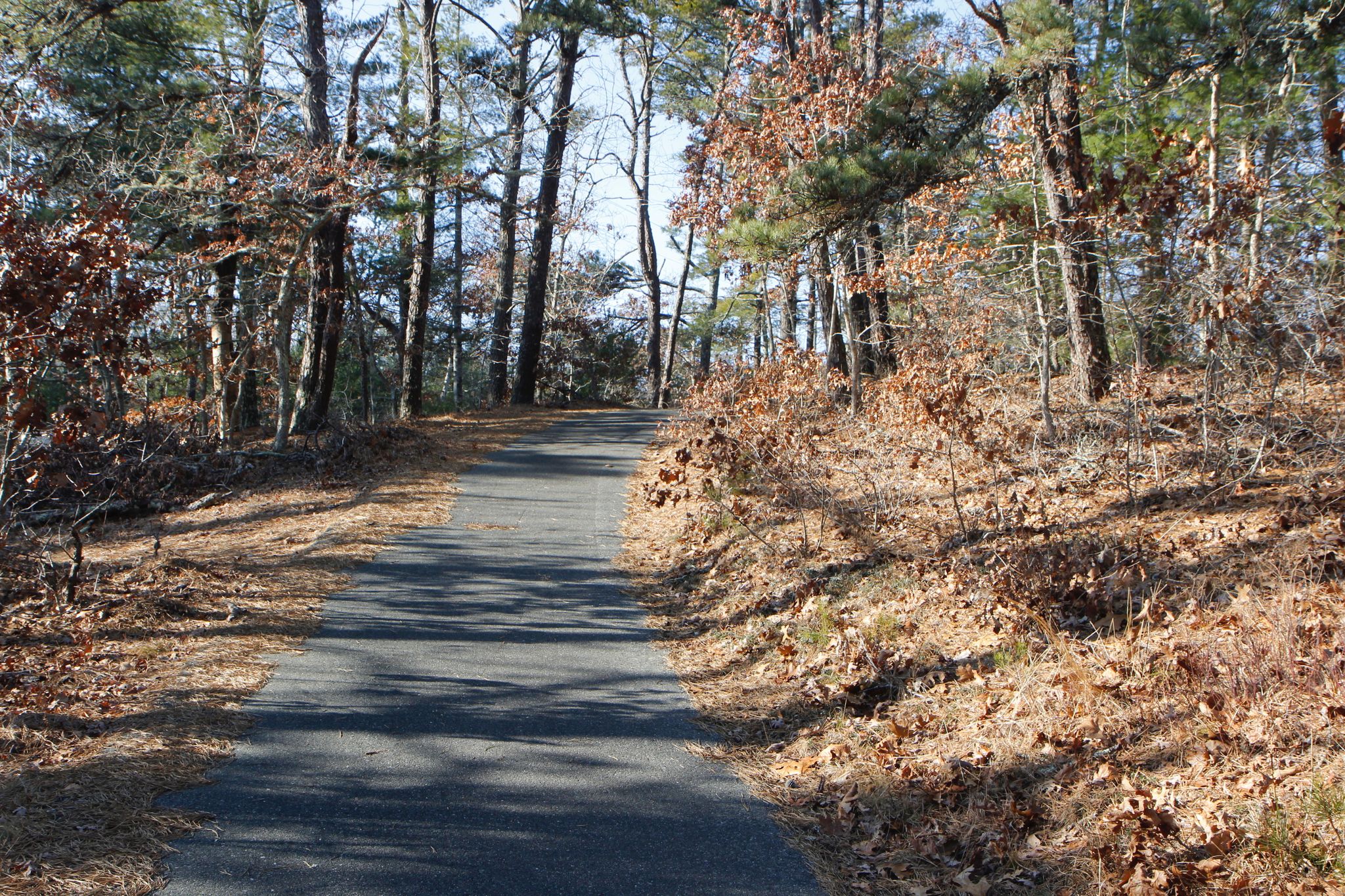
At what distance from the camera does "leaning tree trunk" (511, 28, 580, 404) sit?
23.0m

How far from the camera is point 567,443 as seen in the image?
17.7 m

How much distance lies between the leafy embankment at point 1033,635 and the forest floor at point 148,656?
9.80 ft

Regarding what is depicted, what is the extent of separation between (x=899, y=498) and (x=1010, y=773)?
195 inches

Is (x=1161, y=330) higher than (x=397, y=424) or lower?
higher

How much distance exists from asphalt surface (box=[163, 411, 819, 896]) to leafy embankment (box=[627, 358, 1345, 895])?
45 cm

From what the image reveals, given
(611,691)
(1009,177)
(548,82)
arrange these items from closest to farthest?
1. (611,691)
2. (1009,177)
3. (548,82)

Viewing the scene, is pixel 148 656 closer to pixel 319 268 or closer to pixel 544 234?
pixel 319 268

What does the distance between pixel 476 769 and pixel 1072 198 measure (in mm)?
7857

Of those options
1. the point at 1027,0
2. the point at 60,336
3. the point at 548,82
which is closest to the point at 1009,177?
the point at 1027,0

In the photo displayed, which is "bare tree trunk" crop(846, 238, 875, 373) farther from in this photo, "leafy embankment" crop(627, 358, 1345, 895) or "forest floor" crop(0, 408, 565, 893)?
"forest floor" crop(0, 408, 565, 893)

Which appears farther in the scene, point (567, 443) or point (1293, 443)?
point (567, 443)

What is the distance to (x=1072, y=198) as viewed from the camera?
927cm

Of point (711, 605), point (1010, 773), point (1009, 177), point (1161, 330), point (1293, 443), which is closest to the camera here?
point (1010, 773)

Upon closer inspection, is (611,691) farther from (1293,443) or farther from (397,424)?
(397,424)
